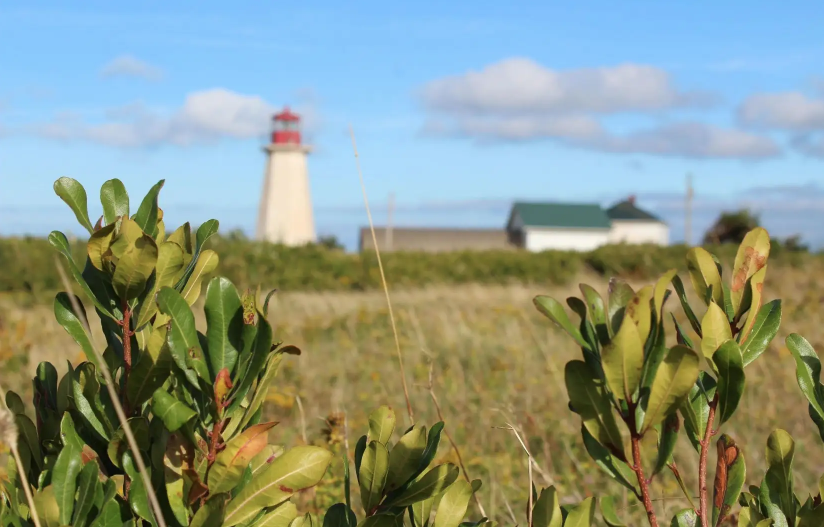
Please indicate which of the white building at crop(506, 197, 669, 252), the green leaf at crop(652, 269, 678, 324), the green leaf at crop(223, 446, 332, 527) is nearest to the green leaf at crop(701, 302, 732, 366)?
the green leaf at crop(652, 269, 678, 324)

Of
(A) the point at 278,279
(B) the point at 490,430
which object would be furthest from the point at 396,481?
(A) the point at 278,279

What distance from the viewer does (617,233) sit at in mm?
41125

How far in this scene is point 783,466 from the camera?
88cm

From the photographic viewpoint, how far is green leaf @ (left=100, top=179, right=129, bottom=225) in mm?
856

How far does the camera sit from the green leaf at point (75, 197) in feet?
2.64

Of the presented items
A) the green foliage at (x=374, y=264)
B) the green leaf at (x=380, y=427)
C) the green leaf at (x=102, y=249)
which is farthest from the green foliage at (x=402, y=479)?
the green foliage at (x=374, y=264)

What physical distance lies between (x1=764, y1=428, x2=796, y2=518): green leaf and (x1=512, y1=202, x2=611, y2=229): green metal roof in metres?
37.2

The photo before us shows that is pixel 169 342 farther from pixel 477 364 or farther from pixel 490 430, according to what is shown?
pixel 477 364

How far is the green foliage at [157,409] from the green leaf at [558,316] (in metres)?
0.27

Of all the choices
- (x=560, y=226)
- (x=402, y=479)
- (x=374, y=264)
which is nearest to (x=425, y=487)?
(x=402, y=479)

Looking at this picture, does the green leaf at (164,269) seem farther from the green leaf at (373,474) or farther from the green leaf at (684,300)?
the green leaf at (684,300)

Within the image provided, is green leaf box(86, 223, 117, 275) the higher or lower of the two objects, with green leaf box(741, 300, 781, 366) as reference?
higher

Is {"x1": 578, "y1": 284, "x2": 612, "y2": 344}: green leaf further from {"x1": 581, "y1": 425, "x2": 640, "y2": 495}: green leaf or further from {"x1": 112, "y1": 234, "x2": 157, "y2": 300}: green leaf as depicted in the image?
{"x1": 112, "y1": 234, "x2": 157, "y2": 300}: green leaf

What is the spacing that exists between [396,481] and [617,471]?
0.25 m
